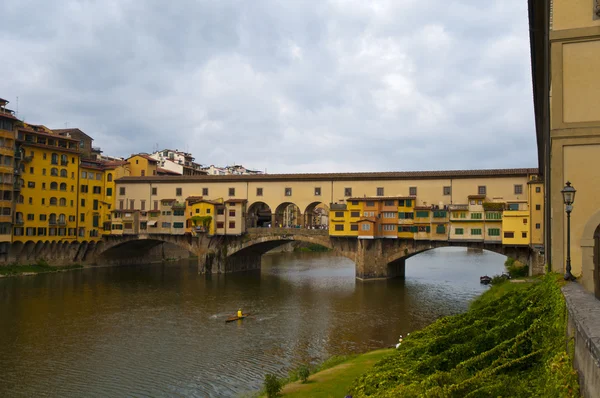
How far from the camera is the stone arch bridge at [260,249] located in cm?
4805

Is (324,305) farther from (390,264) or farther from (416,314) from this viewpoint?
Answer: (390,264)

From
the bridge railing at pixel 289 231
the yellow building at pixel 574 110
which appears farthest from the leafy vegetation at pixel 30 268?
the yellow building at pixel 574 110

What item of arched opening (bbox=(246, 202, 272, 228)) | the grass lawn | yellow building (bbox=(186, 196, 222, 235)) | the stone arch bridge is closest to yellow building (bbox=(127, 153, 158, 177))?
the stone arch bridge

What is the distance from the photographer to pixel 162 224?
58.4m

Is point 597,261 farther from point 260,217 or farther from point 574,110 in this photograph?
point 260,217

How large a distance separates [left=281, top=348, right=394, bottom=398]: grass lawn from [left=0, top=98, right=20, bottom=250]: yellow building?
4397 centimetres

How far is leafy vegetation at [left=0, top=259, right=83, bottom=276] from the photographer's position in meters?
48.9

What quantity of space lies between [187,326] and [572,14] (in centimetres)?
2504

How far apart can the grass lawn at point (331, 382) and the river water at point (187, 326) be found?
2966 millimetres

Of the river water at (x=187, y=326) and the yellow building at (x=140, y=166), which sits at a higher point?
the yellow building at (x=140, y=166)

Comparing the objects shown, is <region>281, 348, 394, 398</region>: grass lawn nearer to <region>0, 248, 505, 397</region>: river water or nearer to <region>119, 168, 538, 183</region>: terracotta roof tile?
<region>0, 248, 505, 397</region>: river water

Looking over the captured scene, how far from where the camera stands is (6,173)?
49156 mm

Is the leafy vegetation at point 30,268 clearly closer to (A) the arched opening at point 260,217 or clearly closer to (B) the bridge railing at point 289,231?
(A) the arched opening at point 260,217

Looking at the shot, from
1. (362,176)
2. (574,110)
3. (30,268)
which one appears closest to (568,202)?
(574,110)
